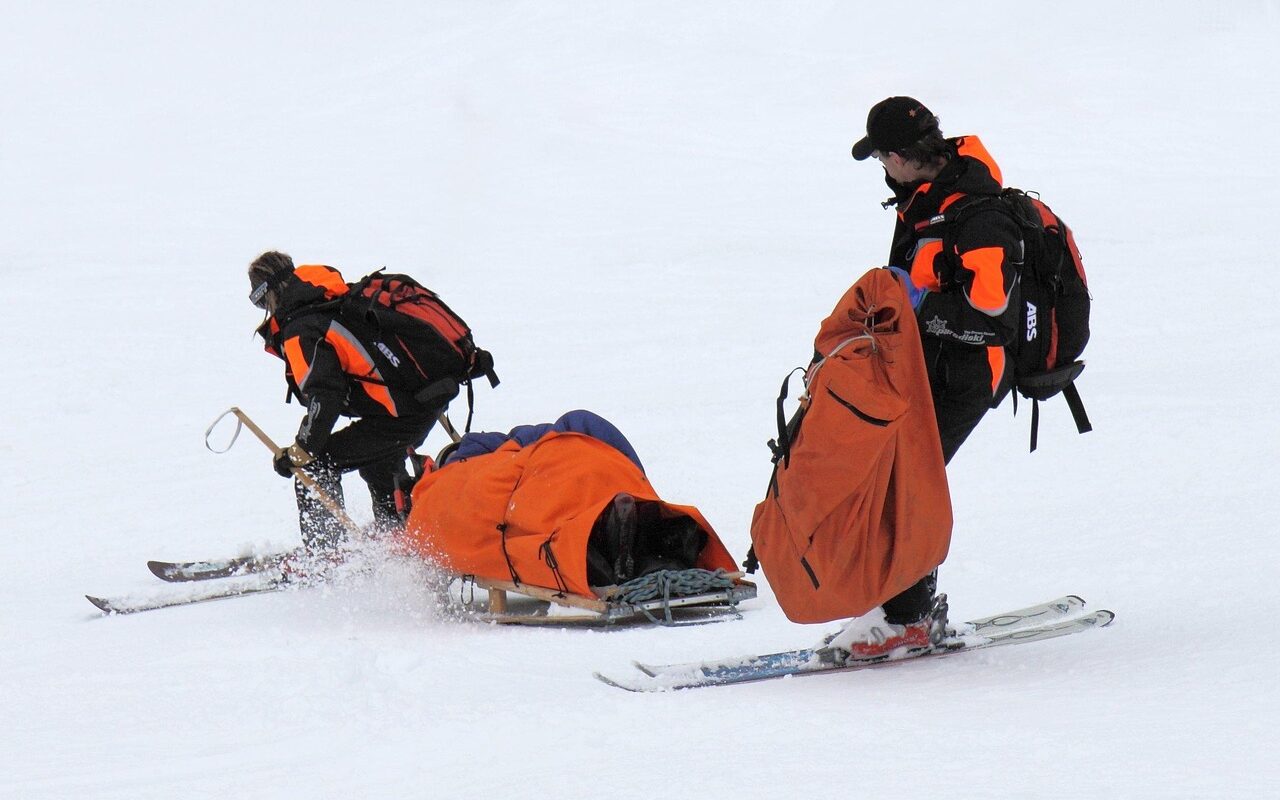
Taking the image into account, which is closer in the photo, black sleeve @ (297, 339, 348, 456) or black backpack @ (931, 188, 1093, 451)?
black backpack @ (931, 188, 1093, 451)

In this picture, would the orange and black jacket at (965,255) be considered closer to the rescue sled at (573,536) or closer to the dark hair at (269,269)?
the rescue sled at (573,536)

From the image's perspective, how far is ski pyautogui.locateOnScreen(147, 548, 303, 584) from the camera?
20.6 ft

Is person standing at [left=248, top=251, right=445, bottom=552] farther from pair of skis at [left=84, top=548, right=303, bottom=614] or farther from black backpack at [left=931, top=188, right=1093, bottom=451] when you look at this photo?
black backpack at [left=931, top=188, right=1093, bottom=451]

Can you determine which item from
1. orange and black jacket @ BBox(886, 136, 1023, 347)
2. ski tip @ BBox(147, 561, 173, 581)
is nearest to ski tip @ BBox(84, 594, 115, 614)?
ski tip @ BBox(147, 561, 173, 581)

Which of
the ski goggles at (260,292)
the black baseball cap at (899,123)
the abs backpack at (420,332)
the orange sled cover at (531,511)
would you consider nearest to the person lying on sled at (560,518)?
the orange sled cover at (531,511)

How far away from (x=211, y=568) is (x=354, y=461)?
895 millimetres

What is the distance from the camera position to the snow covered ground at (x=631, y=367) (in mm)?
3248

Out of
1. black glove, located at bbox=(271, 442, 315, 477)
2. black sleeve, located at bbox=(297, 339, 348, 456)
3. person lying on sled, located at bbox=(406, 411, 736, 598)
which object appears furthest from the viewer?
black glove, located at bbox=(271, 442, 315, 477)

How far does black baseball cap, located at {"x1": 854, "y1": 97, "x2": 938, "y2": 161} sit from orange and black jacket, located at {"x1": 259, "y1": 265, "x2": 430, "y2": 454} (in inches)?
103

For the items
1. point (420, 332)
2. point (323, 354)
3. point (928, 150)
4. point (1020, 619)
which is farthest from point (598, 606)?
point (928, 150)

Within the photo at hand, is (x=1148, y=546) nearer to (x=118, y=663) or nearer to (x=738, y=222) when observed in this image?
(x=118, y=663)

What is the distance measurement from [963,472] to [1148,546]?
1.61 metres

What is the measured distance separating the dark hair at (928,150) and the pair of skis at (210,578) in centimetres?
336

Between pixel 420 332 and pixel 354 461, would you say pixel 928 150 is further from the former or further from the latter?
pixel 354 461
